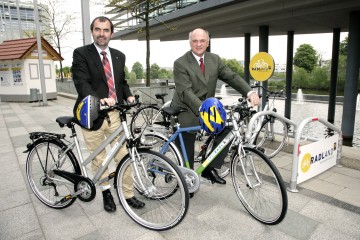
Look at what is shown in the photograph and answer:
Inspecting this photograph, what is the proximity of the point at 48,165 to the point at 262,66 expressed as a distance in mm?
4301

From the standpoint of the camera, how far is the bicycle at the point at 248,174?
2619 millimetres

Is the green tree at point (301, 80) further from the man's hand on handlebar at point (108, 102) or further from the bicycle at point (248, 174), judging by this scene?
the man's hand on handlebar at point (108, 102)

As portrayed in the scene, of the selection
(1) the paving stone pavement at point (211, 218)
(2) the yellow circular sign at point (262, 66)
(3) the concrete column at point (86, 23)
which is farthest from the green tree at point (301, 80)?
(3) the concrete column at point (86, 23)

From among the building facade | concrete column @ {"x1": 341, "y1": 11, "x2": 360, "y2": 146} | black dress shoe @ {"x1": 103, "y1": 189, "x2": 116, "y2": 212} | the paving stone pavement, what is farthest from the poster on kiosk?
the building facade

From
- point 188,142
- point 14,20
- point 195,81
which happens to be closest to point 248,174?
point 188,142

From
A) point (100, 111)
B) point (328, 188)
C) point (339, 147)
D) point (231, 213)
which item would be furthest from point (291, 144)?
point (100, 111)

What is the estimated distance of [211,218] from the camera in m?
2.98

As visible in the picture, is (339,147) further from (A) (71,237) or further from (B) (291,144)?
(A) (71,237)

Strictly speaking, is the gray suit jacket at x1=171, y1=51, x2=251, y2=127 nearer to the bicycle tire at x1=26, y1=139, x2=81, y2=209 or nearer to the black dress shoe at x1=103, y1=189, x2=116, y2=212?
the black dress shoe at x1=103, y1=189, x2=116, y2=212

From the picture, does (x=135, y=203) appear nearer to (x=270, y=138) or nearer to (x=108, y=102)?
(x=108, y=102)

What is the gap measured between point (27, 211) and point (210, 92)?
8.46 ft

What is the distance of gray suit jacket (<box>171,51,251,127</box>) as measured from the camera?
3.10m

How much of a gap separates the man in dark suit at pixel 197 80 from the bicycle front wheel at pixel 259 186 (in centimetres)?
26

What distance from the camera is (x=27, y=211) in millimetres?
3217
